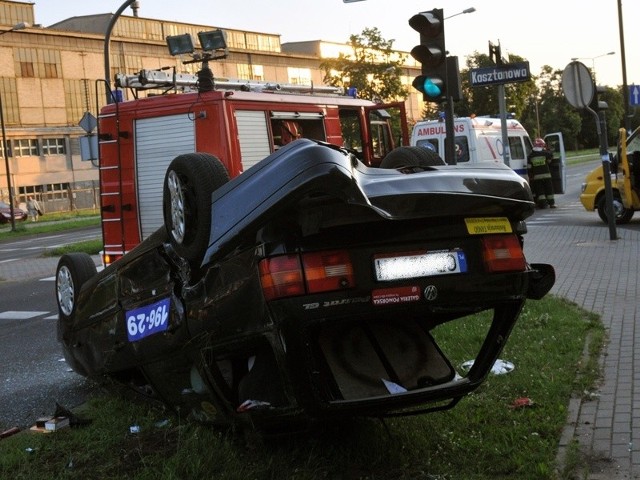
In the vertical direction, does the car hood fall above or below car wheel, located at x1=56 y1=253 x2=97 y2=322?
above

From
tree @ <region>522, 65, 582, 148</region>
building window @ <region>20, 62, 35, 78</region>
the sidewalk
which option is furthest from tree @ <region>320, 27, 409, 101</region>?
tree @ <region>522, 65, 582, 148</region>

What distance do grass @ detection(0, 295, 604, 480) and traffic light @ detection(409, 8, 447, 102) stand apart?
167 inches

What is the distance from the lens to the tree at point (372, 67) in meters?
37.6

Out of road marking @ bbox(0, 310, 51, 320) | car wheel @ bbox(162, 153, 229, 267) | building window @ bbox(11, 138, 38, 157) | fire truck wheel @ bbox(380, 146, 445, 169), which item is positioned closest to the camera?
car wheel @ bbox(162, 153, 229, 267)

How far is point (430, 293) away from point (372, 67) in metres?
34.6

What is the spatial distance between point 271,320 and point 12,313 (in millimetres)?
8296

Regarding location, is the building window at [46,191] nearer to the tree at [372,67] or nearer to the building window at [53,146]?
the building window at [53,146]

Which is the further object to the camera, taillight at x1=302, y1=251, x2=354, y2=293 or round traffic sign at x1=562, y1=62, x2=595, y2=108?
round traffic sign at x1=562, y1=62, x2=595, y2=108

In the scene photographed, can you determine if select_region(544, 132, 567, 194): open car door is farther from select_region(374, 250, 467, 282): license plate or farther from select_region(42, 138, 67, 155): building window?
select_region(42, 138, 67, 155): building window

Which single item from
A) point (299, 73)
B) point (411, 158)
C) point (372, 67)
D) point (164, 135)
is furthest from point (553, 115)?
point (411, 158)

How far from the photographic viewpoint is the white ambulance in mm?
24469

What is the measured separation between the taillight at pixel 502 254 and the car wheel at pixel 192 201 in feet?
3.97

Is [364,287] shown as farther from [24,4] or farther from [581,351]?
[24,4]

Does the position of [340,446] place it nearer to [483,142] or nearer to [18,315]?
[18,315]
